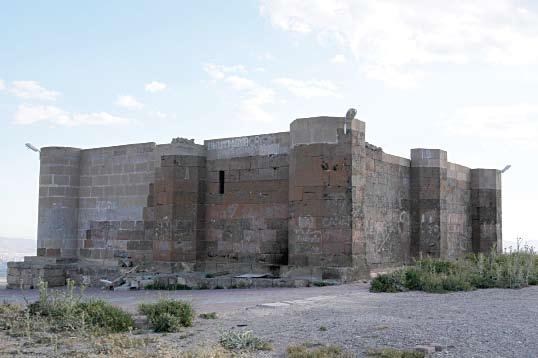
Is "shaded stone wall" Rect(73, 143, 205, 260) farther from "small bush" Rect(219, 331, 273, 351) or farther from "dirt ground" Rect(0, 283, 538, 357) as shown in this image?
"small bush" Rect(219, 331, 273, 351)

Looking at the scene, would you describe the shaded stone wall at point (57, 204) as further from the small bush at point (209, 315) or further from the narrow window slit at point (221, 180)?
the small bush at point (209, 315)

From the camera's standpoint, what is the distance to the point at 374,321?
7.16m

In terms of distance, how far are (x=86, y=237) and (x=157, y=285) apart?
14.3 ft

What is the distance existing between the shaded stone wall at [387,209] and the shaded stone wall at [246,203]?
2.13 metres

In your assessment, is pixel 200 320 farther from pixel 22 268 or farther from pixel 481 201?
pixel 481 201

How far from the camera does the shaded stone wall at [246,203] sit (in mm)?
13836

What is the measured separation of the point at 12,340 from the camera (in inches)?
273

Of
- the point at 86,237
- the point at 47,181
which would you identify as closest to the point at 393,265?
the point at 86,237

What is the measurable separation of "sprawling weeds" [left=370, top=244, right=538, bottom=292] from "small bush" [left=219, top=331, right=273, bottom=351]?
4.78 m

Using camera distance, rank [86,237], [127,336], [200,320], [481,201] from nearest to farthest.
A: 1. [127,336]
2. [200,320]
3. [86,237]
4. [481,201]

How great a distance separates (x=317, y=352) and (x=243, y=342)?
0.93 meters

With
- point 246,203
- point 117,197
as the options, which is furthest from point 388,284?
point 117,197

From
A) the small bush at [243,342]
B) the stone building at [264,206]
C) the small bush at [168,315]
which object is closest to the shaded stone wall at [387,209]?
the stone building at [264,206]

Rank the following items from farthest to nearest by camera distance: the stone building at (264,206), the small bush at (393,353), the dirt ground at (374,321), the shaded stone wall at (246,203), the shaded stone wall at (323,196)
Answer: the shaded stone wall at (246,203), the stone building at (264,206), the shaded stone wall at (323,196), the dirt ground at (374,321), the small bush at (393,353)
